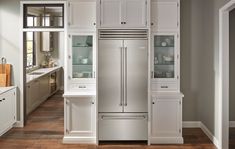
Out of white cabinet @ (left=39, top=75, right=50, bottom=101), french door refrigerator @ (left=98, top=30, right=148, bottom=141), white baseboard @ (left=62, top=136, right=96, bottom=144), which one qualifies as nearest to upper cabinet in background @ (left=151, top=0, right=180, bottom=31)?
french door refrigerator @ (left=98, top=30, right=148, bottom=141)

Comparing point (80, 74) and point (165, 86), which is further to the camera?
point (80, 74)

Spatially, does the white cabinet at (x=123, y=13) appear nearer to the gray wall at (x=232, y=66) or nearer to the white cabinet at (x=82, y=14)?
the white cabinet at (x=82, y=14)

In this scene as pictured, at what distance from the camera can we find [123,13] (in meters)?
5.28

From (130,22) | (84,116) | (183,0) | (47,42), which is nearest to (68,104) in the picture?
(84,116)

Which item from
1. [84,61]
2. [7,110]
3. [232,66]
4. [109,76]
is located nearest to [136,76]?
[109,76]

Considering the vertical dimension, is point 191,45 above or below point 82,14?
below

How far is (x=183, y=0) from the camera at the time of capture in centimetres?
623

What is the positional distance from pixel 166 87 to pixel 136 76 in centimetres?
56

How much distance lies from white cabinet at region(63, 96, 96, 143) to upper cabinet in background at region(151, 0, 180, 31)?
1579mm

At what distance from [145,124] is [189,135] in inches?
39.0

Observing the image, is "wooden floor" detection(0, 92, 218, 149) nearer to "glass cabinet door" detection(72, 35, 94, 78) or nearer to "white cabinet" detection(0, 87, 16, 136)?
"white cabinet" detection(0, 87, 16, 136)

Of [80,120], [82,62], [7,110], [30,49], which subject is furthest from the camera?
[30,49]

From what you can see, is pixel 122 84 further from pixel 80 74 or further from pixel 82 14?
pixel 82 14

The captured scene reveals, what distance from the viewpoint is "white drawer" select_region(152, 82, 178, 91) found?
5.48m
